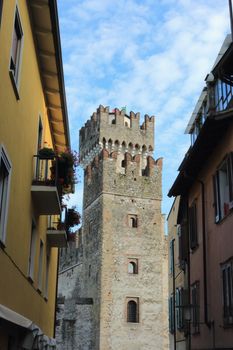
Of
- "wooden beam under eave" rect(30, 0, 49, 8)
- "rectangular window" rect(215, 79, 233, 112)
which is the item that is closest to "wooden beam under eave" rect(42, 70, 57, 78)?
"wooden beam under eave" rect(30, 0, 49, 8)

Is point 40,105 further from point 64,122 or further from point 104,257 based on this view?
point 104,257

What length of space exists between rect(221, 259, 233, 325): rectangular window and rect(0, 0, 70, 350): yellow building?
11.6 feet

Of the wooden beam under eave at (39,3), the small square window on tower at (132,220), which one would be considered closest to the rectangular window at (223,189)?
the wooden beam under eave at (39,3)

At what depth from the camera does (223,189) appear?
11414 mm

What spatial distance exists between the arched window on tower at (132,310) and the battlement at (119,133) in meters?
A: 14.3

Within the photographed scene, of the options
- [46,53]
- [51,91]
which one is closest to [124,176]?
[51,91]

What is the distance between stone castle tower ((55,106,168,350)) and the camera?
3853 cm

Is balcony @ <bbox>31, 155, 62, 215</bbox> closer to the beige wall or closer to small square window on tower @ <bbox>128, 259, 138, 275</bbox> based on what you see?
the beige wall

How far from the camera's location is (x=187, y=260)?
1482cm

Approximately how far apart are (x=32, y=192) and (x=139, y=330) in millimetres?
30745

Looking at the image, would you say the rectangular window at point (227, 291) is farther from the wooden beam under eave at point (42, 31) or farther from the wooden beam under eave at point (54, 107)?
the wooden beam under eave at point (42, 31)

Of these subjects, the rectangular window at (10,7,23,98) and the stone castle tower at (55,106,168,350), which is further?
the stone castle tower at (55,106,168,350)

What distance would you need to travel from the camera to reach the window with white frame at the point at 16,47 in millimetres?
7898

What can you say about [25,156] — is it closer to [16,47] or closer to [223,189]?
[16,47]
